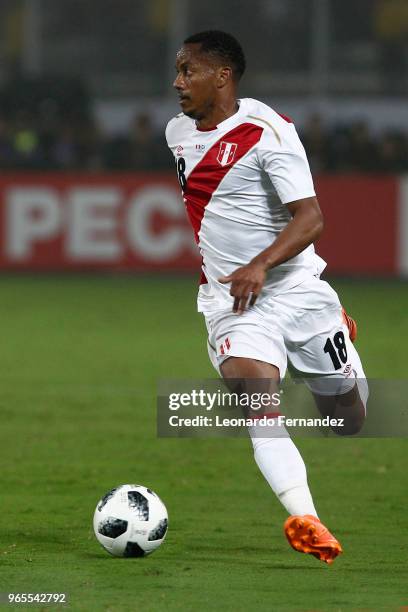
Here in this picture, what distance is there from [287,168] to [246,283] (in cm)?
53

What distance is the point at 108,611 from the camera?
192 inches

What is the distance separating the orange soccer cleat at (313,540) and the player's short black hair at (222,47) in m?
1.90

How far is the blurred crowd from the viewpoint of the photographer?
814 inches

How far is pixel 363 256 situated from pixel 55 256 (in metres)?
4.22

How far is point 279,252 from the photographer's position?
18.8ft

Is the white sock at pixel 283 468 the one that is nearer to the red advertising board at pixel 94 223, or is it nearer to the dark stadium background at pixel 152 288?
the dark stadium background at pixel 152 288

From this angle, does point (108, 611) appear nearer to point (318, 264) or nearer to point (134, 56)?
point (318, 264)

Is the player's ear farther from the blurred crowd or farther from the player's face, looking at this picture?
the blurred crowd

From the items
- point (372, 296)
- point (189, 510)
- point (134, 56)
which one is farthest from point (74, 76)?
point (189, 510)

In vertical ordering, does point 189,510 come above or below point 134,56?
above

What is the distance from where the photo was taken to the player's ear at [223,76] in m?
6.02

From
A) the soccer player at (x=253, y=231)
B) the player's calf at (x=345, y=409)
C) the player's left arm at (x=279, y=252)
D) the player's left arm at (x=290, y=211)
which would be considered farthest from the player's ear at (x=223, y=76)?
the player's calf at (x=345, y=409)

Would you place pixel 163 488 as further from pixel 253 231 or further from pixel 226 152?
pixel 226 152

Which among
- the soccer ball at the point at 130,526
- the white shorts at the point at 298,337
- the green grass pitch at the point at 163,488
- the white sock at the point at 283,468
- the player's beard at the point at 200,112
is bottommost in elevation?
the green grass pitch at the point at 163,488
